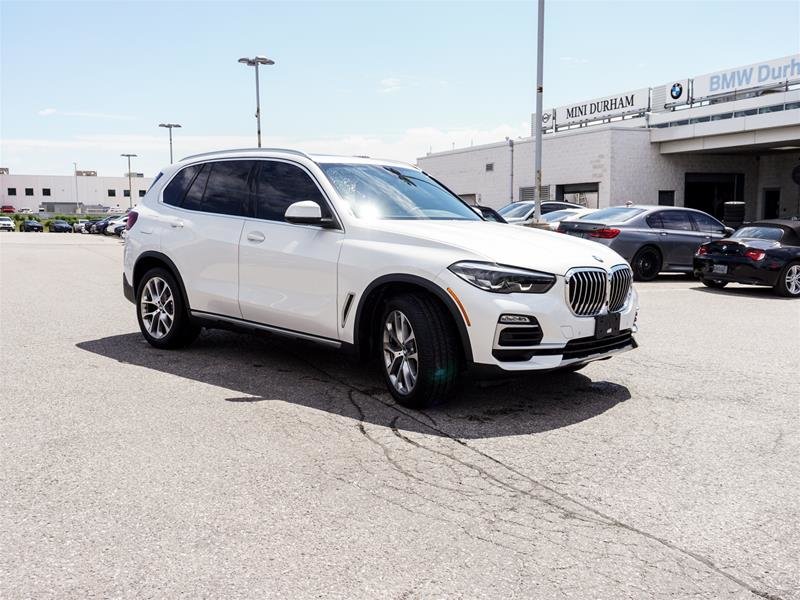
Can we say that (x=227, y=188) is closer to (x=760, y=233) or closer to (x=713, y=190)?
(x=760, y=233)

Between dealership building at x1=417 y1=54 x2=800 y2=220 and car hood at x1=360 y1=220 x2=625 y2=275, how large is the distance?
26.9 meters

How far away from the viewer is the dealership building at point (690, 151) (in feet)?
100

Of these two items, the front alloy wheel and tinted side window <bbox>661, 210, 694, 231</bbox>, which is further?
tinted side window <bbox>661, 210, 694, 231</bbox>

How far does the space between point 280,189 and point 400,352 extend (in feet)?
6.43

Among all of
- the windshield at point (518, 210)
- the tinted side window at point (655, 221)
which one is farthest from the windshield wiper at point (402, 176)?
the windshield at point (518, 210)

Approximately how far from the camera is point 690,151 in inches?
1289

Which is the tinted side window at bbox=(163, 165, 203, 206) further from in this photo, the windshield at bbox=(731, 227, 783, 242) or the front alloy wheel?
the windshield at bbox=(731, 227, 783, 242)

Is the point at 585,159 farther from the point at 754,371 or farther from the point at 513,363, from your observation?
the point at 513,363

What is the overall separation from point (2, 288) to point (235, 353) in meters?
8.60

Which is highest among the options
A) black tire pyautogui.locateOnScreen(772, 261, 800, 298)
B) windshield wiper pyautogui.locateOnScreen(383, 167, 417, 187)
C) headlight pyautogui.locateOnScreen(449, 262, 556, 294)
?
windshield wiper pyautogui.locateOnScreen(383, 167, 417, 187)

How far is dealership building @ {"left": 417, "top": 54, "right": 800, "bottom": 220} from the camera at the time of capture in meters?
30.5

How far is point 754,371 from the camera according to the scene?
695 cm

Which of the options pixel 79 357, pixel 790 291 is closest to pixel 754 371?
pixel 79 357

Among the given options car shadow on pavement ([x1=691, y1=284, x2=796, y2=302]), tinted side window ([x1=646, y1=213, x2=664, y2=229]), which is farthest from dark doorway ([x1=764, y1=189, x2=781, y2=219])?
tinted side window ([x1=646, y1=213, x2=664, y2=229])
